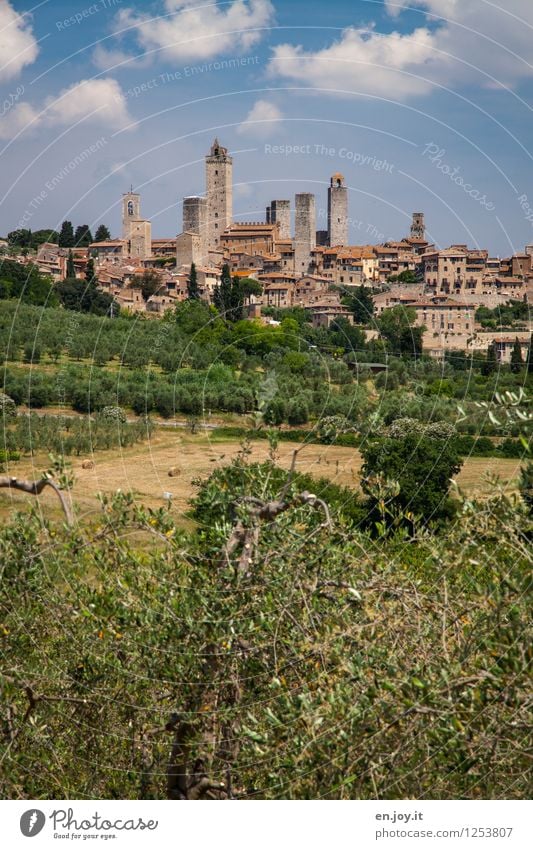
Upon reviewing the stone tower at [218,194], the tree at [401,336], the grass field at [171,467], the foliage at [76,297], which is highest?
the stone tower at [218,194]

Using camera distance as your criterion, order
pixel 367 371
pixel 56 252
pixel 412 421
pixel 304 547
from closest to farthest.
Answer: pixel 304 547 < pixel 412 421 < pixel 367 371 < pixel 56 252

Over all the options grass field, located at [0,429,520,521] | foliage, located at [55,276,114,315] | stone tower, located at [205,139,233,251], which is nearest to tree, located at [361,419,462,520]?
grass field, located at [0,429,520,521]

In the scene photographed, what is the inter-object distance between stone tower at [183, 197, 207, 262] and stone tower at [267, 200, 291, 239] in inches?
244

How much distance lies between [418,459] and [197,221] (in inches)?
1062

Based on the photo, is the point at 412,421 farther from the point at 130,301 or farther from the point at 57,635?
the point at 130,301

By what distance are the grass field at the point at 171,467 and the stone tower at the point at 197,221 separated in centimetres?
2017

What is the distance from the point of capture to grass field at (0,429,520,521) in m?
13.6

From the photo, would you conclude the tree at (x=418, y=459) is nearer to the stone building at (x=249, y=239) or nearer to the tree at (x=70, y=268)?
the tree at (x=70, y=268)

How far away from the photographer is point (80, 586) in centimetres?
584

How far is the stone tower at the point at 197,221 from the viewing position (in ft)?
130

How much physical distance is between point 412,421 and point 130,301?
26252 mm

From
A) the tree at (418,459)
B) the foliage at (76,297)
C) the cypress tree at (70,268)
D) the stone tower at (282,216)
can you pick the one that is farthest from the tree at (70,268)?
the tree at (418,459)
